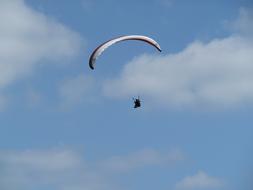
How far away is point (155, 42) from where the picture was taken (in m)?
95.8

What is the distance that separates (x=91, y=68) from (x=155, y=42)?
8.89 meters

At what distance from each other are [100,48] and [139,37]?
4908 millimetres

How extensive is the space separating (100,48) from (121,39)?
8.44 feet

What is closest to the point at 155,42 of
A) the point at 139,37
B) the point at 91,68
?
the point at 139,37

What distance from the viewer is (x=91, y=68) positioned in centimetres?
9075

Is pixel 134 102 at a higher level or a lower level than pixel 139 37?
lower

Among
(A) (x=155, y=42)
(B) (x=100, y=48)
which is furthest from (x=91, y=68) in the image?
(A) (x=155, y=42)

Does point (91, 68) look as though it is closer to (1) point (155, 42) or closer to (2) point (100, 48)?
(2) point (100, 48)

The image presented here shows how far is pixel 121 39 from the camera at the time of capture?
93.1m

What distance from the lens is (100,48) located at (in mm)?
92125

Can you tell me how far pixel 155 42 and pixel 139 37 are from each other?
7.21ft

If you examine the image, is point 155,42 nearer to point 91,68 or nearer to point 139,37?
point 139,37

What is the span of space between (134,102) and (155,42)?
7103 millimetres

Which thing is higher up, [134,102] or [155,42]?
[155,42]
